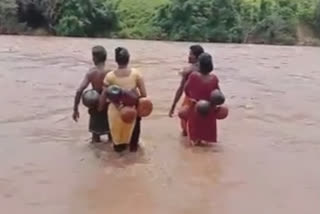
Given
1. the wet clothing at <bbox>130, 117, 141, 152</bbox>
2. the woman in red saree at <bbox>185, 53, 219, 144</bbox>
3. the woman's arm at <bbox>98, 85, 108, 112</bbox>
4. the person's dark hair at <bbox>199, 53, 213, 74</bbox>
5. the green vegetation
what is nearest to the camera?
the woman's arm at <bbox>98, 85, 108, 112</bbox>

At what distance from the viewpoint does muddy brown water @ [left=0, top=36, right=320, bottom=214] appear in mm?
7391

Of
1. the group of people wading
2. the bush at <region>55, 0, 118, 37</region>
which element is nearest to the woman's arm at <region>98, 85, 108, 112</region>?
the group of people wading

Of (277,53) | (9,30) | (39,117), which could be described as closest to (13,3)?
(9,30)

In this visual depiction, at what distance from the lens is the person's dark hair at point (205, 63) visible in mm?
9055

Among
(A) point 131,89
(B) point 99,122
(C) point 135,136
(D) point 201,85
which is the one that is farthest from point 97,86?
(D) point 201,85

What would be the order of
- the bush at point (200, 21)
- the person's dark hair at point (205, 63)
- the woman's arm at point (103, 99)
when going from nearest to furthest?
1. the woman's arm at point (103, 99)
2. the person's dark hair at point (205, 63)
3. the bush at point (200, 21)

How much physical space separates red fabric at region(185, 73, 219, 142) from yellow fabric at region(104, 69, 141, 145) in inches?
28.4

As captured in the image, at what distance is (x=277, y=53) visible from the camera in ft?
68.3

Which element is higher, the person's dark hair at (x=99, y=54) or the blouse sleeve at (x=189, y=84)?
the person's dark hair at (x=99, y=54)

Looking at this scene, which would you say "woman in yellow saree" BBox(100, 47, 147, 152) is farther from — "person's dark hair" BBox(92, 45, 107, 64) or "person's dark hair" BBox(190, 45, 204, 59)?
"person's dark hair" BBox(190, 45, 204, 59)

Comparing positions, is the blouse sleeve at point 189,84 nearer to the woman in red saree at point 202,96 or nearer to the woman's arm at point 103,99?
the woman in red saree at point 202,96

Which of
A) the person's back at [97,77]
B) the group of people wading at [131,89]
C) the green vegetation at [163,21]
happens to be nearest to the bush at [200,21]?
the green vegetation at [163,21]

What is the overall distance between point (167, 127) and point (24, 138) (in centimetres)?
188

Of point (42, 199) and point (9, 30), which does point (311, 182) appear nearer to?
point (42, 199)
